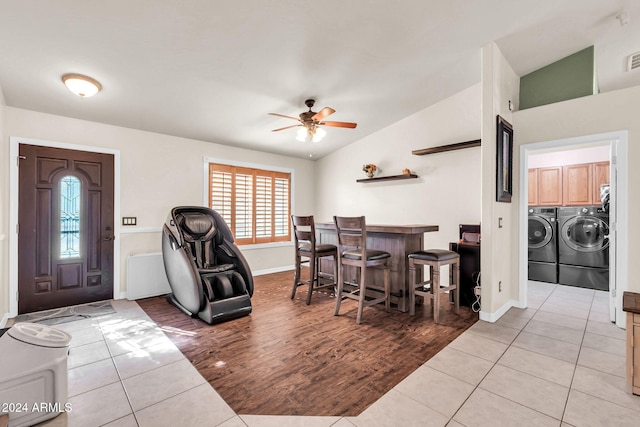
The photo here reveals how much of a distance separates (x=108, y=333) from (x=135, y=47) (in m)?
2.65

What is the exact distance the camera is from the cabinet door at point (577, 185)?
457cm

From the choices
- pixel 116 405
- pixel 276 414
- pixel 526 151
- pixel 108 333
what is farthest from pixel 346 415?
pixel 526 151

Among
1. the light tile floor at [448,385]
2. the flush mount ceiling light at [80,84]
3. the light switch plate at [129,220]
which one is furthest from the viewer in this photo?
the light switch plate at [129,220]

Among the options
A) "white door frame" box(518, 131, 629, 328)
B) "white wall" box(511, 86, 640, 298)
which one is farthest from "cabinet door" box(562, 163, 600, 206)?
"white wall" box(511, 86, 640, 298)

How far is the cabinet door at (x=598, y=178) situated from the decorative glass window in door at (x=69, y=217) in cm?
742

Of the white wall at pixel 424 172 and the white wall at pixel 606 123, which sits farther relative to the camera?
the white wall at pixel 424 172

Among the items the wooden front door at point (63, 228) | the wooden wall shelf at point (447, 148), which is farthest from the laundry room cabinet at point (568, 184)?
the wooden front door at point (63, 228)

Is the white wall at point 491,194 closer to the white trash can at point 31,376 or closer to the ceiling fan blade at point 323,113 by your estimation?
the ceiling fan blade at point 323,113

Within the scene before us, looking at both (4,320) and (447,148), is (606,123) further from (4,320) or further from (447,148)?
(4,320)

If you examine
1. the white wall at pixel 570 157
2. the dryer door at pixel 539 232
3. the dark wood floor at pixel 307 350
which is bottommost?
the dark wood floor at pixel 307 350

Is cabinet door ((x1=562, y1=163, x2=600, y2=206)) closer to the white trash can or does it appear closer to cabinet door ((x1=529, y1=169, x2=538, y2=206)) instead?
cabinet door ((x1=529, y1=169, x2=538, y2=206))

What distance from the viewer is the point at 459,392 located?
1829 millimetres

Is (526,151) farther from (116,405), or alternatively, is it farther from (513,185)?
(116,405)

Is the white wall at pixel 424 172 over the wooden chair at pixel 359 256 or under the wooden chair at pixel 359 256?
over
